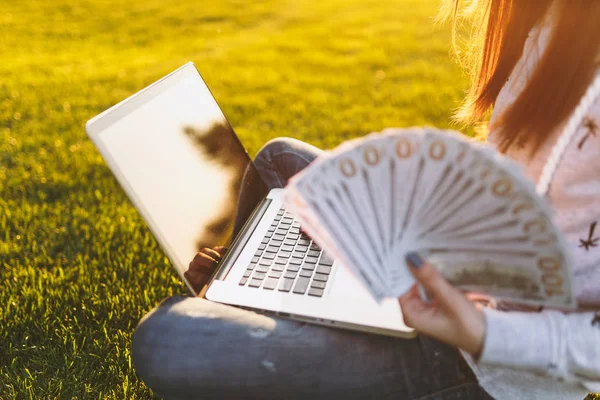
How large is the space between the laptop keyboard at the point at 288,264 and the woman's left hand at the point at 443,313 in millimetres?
420

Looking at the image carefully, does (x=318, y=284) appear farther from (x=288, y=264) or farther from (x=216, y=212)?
(x=216, y=212)

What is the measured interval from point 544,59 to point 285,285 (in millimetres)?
907

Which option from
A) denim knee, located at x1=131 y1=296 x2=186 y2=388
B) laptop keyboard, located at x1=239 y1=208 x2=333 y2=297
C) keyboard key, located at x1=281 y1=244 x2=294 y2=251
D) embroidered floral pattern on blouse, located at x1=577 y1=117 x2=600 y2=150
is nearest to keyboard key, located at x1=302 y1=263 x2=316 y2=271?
laptop keyboard, located at x1=239 y1=208 x2=333 y2=297

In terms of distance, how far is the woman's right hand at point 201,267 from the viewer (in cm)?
154

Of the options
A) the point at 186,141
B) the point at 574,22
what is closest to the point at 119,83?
the point at 186,141

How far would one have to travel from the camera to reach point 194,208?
1.67m

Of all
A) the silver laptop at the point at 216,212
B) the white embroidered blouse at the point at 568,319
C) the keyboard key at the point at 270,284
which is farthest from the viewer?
the keyboard key at the point at 270,284

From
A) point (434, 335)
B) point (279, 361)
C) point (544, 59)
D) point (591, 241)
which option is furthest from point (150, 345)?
point (544, 59)

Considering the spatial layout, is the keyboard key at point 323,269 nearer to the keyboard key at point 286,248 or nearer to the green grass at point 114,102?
the keyboard key at point 286,248

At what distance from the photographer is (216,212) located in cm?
178

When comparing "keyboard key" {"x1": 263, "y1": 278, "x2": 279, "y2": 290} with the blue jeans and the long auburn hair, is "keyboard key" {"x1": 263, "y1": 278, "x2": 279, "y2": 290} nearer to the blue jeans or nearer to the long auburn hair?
the blue jeans

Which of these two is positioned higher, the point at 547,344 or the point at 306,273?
the point at 547,344

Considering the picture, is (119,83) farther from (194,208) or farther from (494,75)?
(494,75)

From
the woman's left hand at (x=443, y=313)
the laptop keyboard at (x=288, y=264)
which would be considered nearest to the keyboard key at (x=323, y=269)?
the laptop keyboard at (x=288, y=264)
